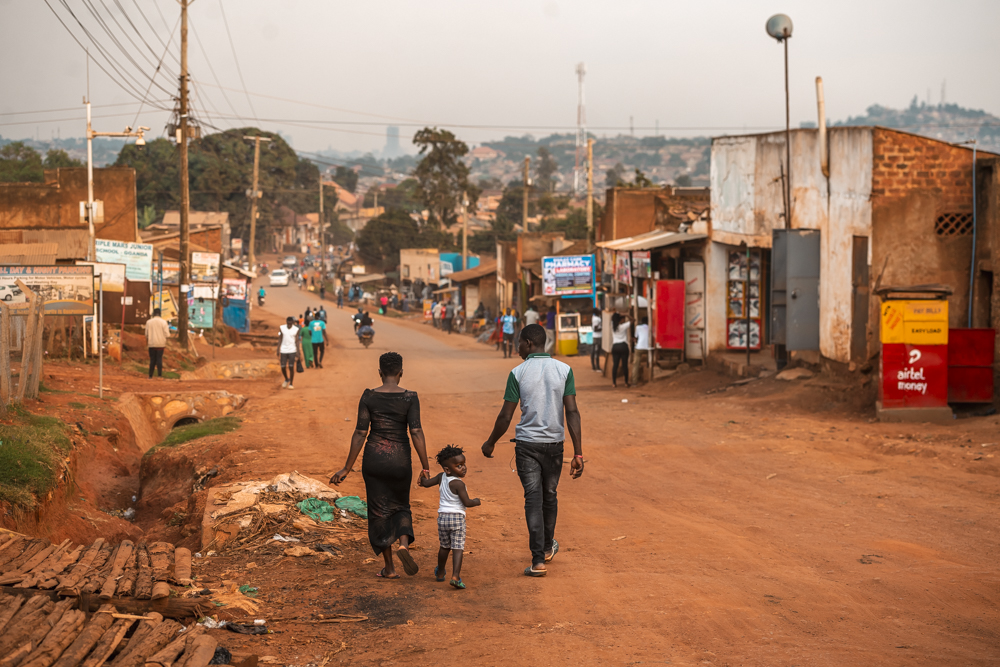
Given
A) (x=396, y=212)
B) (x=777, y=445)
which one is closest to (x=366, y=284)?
(x=396, y=212)

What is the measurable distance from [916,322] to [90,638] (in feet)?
37.4

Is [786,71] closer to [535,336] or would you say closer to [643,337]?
[643,337]

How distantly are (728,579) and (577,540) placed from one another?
5.62 ft

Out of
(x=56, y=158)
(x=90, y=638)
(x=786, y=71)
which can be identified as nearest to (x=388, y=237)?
(x=56, y=158)

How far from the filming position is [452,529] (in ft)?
20.6

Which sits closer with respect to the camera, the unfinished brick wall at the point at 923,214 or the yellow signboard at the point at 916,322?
the yellow signboard at the point at 916,322

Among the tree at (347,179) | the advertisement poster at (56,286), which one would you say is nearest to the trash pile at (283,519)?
the advertisement poster at (56,286)

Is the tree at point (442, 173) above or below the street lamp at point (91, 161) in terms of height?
above

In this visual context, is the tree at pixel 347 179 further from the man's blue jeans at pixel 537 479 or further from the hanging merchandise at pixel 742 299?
the man's blue jeans at pixel 537 479

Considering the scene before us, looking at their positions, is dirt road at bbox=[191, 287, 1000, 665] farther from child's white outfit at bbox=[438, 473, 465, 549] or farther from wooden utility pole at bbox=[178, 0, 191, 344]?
wooden utility pole at bbox=[178, 0, 191, 344]

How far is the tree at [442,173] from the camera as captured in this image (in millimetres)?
75938

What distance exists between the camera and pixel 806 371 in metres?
16.4

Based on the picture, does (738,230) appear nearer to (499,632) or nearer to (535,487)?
(535,487)

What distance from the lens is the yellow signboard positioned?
12.5 metres
